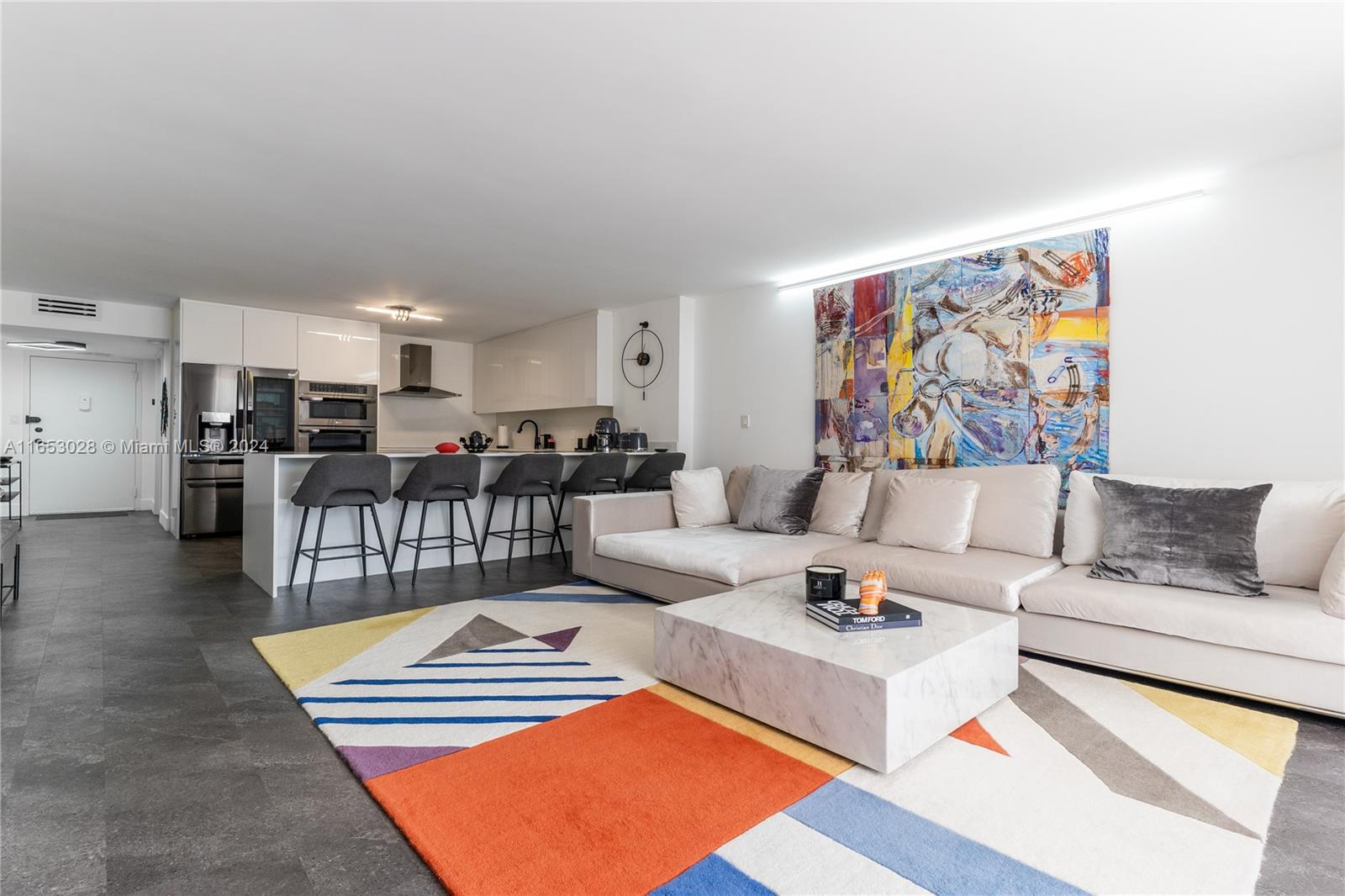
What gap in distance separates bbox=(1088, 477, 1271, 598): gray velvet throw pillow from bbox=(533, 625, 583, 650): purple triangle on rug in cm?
238

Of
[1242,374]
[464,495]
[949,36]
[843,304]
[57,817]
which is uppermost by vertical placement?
[949,36]

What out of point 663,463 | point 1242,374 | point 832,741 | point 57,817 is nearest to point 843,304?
point 663,463

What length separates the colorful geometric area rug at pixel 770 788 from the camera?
149 cm

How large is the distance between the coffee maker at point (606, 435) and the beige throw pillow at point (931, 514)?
286 centimetres

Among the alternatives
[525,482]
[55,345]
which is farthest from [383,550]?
[55,345]

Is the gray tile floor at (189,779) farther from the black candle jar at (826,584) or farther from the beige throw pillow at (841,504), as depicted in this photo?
the beige throw pillow at (841,504)

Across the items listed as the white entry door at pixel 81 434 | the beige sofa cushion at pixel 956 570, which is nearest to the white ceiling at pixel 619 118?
the beige sofa cushion at pixel 956 570

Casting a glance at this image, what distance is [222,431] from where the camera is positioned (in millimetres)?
6562

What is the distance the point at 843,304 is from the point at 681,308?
65.1 inches

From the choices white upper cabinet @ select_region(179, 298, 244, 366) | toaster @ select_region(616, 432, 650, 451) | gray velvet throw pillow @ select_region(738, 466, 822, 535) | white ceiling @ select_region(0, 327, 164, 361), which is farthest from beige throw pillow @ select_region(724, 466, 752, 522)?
white ceiling @ select_region(0, 327, 164, 361)

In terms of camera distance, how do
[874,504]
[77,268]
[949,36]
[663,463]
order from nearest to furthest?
[949,36] < [874,504] < [77,268] < [663,463]

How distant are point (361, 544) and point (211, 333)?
3.38m

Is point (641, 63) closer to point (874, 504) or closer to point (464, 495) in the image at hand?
point (874, 504)

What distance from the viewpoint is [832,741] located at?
6.66 feet
